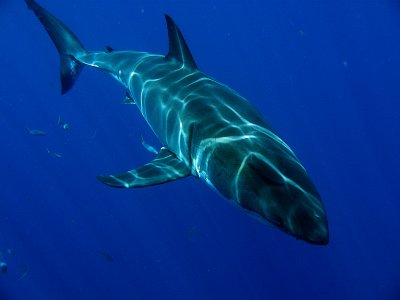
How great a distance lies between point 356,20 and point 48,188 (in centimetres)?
2538

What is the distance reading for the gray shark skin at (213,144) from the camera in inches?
102

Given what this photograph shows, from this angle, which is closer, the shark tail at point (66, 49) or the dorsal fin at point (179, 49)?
the dorsal fin at point (179, 49)

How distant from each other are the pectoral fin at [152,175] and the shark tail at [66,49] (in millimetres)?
3806

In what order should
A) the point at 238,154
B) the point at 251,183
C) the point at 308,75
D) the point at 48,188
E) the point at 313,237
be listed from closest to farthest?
the point at 313,237 < the point at 251,183 < the point at 238,154 < the point at 48,188 < the point at 308,75

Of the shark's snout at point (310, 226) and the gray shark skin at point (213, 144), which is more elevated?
the gray shark skin at point (213, 144)

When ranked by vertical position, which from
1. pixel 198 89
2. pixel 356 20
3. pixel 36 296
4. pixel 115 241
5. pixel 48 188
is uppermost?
pixel 198 89

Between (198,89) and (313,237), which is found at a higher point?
(198,89)

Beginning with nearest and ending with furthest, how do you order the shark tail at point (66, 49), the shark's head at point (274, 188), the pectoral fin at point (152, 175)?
the shark's head at point (274, 188) → the pectoral fin at point (152, 175) → the shark tail at point (66, 49)

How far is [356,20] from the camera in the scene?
86.4 ft

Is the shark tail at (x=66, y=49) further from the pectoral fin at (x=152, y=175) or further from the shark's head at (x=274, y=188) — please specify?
the shark's head at (x=274, y=188)

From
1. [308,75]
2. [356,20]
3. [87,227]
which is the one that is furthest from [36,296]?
[356,20]

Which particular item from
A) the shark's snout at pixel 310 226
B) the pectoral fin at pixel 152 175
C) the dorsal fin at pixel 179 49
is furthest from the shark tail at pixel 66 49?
the shark's snout at pixel 310 226

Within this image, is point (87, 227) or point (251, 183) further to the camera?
point (87, 227)

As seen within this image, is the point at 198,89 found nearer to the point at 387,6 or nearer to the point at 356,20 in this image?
the point at 356,20
